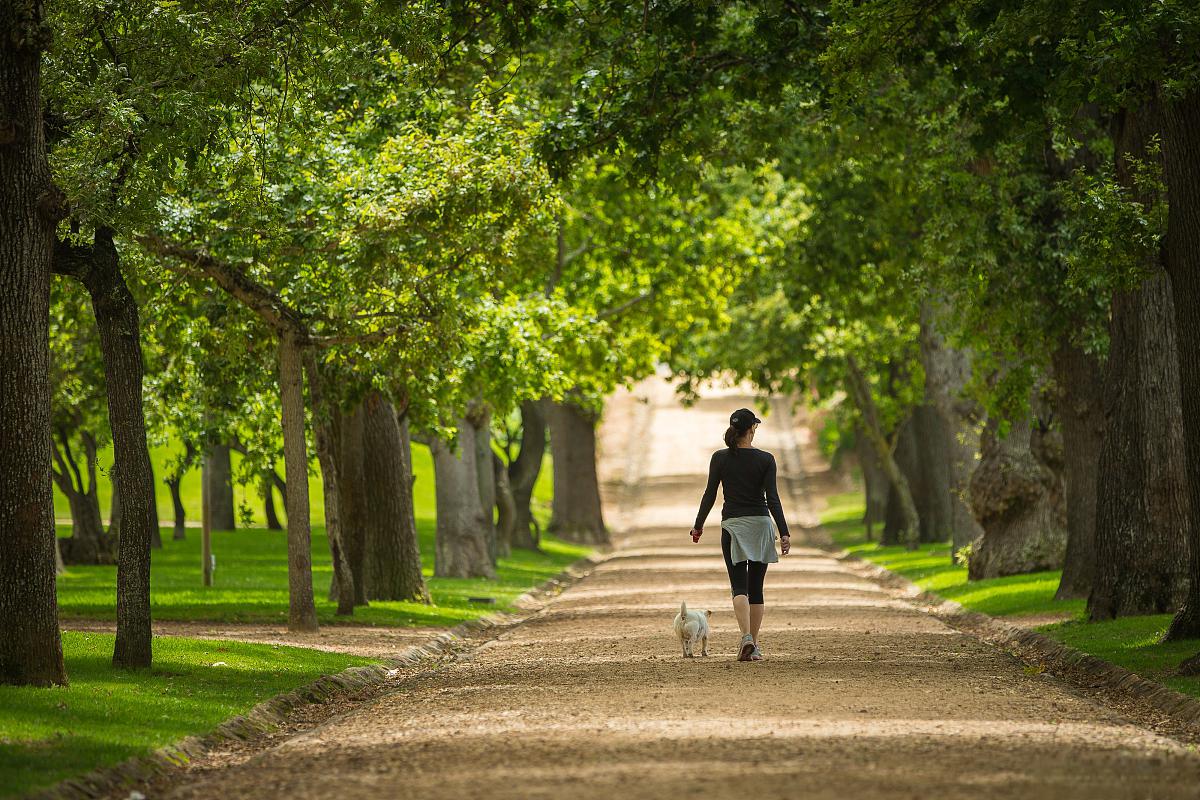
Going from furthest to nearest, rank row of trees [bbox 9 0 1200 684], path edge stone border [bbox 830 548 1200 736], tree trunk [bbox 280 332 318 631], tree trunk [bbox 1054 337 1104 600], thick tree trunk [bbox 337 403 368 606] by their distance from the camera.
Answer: thick tree trunk [bbox 337 403 368 606] < tree trunk [bbox 1054 337 1104 600] < tree trunk [bbox 280 332 318 631] < row of trees [bbox 9 0 1200 684] < path edge stone border [bbox 830 548 1200 736]

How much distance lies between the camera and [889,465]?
4219cm

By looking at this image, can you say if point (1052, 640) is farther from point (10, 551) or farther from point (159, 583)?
point (159, 583)

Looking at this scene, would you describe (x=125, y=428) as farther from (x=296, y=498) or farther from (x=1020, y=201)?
(x=1020, y=201)

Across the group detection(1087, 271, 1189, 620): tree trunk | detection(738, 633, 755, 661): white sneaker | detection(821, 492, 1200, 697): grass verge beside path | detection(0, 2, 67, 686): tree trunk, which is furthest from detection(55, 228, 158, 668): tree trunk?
detection(1087, 271, 1189, 620): tree trunk

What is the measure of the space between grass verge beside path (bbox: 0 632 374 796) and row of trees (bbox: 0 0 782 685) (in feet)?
1.69

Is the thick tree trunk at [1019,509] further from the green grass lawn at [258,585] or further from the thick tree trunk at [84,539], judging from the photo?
the thick tree trunk at [84,539]

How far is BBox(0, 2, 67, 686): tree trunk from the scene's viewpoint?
11820mm

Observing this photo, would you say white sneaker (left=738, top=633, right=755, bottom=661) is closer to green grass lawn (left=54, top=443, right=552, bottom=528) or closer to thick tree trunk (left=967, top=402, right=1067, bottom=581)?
thick tree trunk (left=967, top=402, right=1067, bottom=581)

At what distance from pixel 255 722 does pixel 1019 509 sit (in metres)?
18.7

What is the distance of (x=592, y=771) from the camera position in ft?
29.7

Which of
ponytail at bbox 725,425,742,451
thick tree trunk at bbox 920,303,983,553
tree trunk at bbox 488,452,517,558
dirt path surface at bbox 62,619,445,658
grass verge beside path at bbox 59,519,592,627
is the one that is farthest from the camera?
tree trunk at bbox 488,452,517,558

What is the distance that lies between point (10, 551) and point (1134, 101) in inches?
396

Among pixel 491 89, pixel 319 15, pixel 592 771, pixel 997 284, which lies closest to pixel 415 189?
pixel 491 89

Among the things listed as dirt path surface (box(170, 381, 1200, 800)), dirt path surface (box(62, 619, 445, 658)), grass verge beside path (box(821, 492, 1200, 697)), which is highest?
dirt path surface (box(62, 619, 445, 658))
